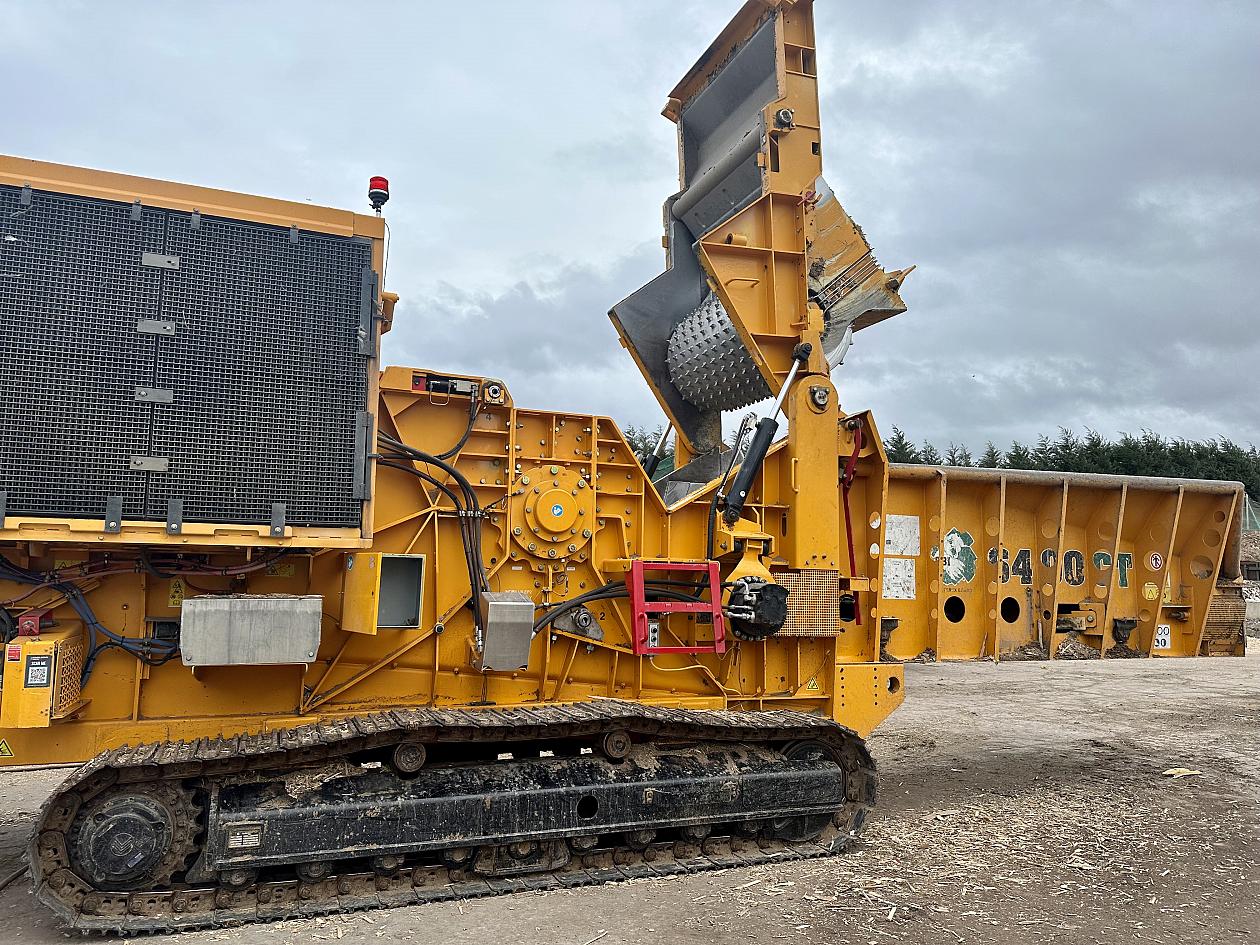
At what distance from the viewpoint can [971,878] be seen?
5.80m

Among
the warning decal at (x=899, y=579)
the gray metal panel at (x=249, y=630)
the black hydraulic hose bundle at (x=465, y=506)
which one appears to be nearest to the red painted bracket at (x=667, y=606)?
the black hydraulic hose bundle at (x=465, y=506)

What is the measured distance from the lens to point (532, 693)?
6.29 m

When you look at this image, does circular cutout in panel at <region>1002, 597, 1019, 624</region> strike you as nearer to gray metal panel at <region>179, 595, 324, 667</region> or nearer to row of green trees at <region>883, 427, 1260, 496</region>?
gray metal panel at <region>179, 595, 324, 667</region>

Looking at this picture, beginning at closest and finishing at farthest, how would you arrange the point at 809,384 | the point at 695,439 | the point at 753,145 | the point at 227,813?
the point at 227,813, the point at 809,384, the point at 753,145, the point at 695,439

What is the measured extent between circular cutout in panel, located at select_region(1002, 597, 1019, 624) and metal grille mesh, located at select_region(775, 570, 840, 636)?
1821 millimetres

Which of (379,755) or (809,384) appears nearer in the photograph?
(379,755)

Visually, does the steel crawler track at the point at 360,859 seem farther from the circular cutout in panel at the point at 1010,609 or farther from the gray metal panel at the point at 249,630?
the circular cutout in panel at the point at 1010,609

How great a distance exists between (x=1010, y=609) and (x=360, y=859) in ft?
17.7

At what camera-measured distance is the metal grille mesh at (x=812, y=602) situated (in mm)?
6625

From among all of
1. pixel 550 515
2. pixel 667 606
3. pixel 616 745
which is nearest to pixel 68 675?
pixel 550 515

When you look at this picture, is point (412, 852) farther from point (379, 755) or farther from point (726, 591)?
point (726, 591)

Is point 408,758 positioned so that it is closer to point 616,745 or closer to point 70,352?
point 616,745

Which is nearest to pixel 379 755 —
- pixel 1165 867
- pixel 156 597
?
pixel 156 597

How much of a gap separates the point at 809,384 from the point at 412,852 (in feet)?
13.8
